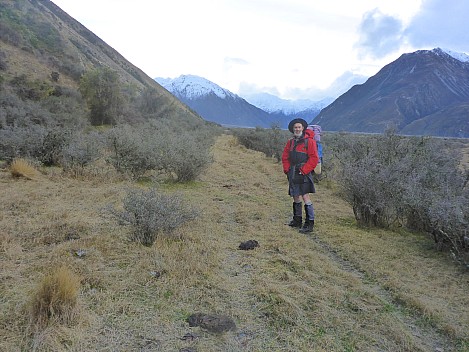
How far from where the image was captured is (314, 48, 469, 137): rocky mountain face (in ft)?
344

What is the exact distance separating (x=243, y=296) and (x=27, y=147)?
879cm

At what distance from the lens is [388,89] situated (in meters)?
153

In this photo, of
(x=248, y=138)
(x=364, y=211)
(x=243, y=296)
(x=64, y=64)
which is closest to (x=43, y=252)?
(x=243, y=296)

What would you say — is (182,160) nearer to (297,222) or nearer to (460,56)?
(297,222)

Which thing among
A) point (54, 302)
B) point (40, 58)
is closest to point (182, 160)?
point (54, 302)

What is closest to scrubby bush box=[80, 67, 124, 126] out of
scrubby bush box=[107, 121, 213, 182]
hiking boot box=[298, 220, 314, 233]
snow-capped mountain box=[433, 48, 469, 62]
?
scrubby bush box=[107, 121, 213, 182]

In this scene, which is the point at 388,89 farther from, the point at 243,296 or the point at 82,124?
the point at 243,296

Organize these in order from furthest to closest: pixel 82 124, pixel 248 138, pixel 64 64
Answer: pixel 64 64
pixel 248 138
pixel 82 124

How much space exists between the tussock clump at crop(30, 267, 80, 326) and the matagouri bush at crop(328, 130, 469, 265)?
4504 mm

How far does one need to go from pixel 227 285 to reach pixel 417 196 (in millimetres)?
3729

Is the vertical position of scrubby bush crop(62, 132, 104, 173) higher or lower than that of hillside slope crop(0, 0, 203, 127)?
lower

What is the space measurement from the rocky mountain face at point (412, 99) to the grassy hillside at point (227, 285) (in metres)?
97.3

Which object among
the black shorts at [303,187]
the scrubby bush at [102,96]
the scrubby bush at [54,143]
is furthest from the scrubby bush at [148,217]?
the scrubby bush at [102,96]

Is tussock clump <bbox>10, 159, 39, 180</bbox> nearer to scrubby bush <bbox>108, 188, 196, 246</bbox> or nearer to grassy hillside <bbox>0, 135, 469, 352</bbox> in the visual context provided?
grassy hillside <bbox>0, 135, 469, 352</bbox>
